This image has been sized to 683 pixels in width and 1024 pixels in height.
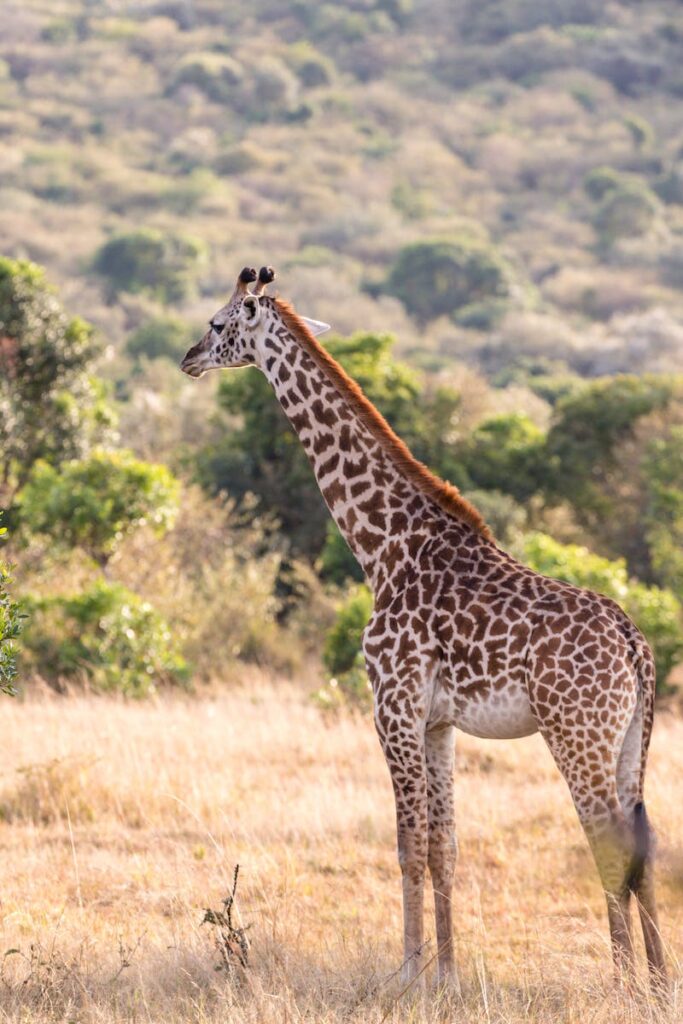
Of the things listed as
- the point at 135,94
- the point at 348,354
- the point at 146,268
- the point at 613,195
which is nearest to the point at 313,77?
the point at 135,94

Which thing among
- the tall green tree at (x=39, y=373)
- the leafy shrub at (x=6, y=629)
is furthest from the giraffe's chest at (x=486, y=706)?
the tall green tree at (x=39, y=373)

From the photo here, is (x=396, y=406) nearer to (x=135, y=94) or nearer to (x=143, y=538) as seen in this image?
(x=143, y=538)

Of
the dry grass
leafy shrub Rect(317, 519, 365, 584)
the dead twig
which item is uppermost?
leafy shrub Rect(317, 519, 365, 584)

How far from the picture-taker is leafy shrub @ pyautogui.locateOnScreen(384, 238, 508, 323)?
61688mm

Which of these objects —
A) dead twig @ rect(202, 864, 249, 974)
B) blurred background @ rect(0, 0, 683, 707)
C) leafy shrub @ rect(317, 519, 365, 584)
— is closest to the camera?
dead twig @ rect(202, 864, 249, 974)

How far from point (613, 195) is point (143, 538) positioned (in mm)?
57094

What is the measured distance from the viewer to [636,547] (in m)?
22.2

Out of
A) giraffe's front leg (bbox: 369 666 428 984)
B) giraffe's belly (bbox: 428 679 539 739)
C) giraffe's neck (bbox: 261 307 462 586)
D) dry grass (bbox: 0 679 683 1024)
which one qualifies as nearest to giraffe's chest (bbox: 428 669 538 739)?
giraffe's belly (bbox: 428 679 539 739)

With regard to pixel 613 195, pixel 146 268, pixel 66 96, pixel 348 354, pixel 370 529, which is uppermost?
pixel 66 96

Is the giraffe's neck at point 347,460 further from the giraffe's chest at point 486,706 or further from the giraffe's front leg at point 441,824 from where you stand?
the giraffe's front leg at point 441,824

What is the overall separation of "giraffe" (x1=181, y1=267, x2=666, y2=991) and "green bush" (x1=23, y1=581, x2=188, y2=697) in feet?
24.7

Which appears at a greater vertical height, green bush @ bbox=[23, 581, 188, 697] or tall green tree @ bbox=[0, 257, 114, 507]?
tall green tree @ bbox=[0, 257, 114, 507]

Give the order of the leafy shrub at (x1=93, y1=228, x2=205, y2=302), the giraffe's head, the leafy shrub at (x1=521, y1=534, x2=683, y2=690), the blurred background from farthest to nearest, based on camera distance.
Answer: the leafy shrub at (x1=93, y1=228, x2=205, y2=302) < the blurred background < the leafy shrub at (x1=521, y1=534, x2=683, y2=690) < the giraffe's head

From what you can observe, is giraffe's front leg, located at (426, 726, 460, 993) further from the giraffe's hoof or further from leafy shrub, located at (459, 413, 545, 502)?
leafy shrub, located at (459, 413, 545, 502)
